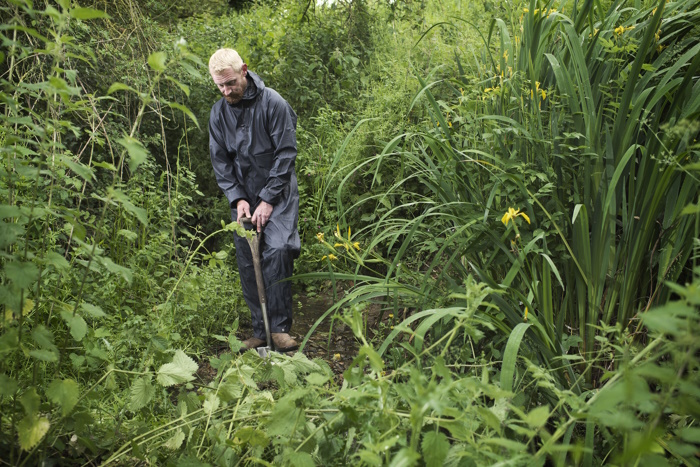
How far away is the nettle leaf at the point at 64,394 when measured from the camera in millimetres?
1486

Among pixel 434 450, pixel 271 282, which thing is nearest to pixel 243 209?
pixel 271 282

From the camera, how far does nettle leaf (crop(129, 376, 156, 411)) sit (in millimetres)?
1806

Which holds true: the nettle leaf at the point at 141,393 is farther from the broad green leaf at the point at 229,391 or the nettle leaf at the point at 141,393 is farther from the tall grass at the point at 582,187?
the tall grass at the point at 582,187

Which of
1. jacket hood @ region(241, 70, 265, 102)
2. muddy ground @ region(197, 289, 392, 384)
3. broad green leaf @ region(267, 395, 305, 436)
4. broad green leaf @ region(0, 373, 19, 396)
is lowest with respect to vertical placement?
muddy ground @ region(197, 289, 392, 384)

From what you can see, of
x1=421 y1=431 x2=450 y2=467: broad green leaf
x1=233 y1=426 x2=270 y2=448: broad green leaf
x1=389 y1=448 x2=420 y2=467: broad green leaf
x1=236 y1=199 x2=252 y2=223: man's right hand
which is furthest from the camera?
x1=236 y1=199 x2=252 y2=223: man's right hand

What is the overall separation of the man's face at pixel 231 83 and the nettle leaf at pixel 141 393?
7.55ft

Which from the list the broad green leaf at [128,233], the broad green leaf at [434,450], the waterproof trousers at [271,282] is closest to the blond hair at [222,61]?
the waterproof trousers at [271,282]

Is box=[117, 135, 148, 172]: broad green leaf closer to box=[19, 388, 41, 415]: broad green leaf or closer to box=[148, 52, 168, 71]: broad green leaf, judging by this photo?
box=[148, 52, 168, 71]: broad green leaf

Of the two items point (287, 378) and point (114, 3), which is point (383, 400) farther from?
point (114, 3)

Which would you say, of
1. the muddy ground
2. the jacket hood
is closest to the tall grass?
the muddy ground

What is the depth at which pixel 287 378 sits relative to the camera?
1.90 metres

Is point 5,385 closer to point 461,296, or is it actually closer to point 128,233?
point 461,296

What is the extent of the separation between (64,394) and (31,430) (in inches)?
4.7

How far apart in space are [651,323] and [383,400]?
0.64m
